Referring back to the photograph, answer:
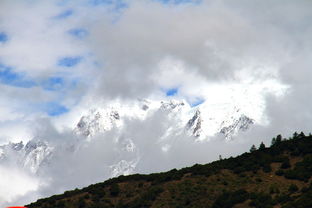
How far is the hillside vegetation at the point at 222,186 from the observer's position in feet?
264

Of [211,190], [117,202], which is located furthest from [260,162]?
[117,202]

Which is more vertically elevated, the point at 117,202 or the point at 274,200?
the point at 117,202

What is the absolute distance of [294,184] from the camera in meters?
81.6

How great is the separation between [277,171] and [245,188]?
22.0 feet

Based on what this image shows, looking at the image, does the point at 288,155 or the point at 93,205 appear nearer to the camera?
the point at 93,205

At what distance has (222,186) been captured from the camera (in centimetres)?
8688

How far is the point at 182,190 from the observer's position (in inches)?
3474

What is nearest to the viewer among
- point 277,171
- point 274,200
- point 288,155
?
point 274,200

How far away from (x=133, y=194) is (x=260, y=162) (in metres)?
20.1

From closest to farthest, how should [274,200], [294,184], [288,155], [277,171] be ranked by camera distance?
1. [274,200]
2. [294,184]
3. [277,171]
4. [288,155]

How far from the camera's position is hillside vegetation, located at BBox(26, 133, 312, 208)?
264 feet

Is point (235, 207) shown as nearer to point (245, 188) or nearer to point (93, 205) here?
point (245, 188)

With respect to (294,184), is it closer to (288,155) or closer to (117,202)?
(288,155)

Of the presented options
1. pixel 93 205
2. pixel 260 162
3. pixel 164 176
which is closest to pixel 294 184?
pixel 260 162
